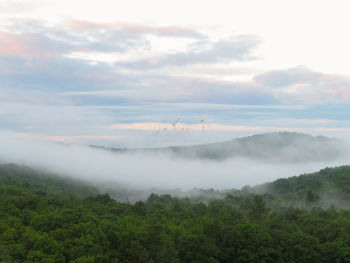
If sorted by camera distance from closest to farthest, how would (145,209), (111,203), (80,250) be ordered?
(80,250) → (145,209) → (111,203)

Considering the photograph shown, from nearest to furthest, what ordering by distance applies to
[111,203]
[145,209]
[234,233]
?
[234,233] < [145,209] < [111,203]

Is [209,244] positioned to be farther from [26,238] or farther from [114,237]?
[26,238]

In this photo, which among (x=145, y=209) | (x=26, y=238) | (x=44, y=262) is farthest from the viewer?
(x=145, y=209)

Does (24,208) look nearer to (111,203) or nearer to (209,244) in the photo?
(111,203)

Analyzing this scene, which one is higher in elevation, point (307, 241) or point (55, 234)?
point (55, 234)

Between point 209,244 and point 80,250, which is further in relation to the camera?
point 209,244

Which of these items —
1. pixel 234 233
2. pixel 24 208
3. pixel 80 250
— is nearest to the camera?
pixel 80 250

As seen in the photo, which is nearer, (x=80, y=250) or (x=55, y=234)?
(x=80, y=250)

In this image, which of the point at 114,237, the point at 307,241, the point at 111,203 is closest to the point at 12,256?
the point at 114,237

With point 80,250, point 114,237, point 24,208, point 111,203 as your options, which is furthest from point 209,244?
point 111,203
